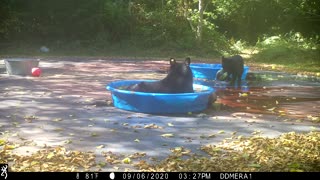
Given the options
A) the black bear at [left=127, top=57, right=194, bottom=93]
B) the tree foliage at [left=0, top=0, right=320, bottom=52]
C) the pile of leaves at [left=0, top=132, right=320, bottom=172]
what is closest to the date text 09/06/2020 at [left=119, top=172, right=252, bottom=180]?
the pile of leaves at [left=0, top=132, right=320, bottom=172]

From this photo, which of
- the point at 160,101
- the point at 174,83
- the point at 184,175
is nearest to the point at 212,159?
the point at 184,175

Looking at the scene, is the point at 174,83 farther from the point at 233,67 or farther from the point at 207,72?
the point at 207,72

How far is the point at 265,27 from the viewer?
30906 millimetres

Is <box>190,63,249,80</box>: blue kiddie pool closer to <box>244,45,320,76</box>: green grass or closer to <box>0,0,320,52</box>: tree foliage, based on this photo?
<box>244,45,320,76</box>: green grass

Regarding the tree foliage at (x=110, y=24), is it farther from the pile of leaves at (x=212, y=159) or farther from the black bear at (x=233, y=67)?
the pile of leaves at (x=212, y=159)

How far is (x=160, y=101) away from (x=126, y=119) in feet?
2.80

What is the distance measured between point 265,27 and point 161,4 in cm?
864

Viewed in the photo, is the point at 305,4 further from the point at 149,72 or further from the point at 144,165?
the point at 144,165

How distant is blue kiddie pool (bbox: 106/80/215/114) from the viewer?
810cm

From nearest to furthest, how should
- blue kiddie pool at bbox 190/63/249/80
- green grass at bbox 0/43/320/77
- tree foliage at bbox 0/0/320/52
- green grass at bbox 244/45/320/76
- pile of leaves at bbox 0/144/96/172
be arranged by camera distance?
pile of leaves at bbox 0/144/96/172 → blue kiddie pool at bbox 190/63/249/80 → green grass at bbox 244/45/320/76 → green grass at bbox 0/43/320/77 → tree foliage at bbox 0/0/320/52

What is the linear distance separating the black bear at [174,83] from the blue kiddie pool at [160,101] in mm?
695

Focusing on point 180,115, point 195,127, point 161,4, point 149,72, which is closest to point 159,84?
point 180,115

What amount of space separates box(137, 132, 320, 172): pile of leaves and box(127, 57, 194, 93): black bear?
2.94 m

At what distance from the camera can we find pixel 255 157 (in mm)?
5238
